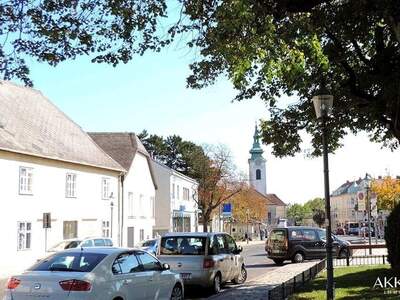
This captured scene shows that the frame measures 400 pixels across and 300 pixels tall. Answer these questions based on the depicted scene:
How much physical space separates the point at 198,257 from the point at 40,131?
854 inches

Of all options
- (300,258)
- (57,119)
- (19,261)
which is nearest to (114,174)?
(57,119)

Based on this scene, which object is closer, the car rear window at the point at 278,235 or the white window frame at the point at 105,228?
the car rear window at the point at 278,235

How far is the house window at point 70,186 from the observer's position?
35500 mm

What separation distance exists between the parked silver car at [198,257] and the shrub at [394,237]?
475 centimetres

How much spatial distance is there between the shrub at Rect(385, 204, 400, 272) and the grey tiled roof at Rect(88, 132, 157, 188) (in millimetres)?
33135

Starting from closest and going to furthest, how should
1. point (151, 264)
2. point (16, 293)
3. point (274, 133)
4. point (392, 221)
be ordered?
point (16, 293)
point (151, 264)
point (392, 221)
point (274, 133)

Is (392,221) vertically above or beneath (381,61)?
beneath

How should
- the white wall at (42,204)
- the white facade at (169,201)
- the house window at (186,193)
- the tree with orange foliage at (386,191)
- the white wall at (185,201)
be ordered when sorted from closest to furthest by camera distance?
the white wall at (42,204) < the white facade at (169,201) < the white wall at (185,201) < the house window at (186,193) < the tree with orange foliage at (386,191)

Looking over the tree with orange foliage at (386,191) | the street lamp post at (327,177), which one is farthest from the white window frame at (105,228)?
the tree with orange foliage at (386,191)

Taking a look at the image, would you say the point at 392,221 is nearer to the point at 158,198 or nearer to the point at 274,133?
the point at 274,133

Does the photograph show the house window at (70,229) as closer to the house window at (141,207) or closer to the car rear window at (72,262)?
the house window at (141,207)

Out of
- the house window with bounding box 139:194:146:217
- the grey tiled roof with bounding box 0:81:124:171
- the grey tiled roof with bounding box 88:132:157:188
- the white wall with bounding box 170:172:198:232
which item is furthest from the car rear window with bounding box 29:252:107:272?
the white wall with bounding box 170:172:198:232

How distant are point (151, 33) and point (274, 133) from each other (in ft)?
31.1

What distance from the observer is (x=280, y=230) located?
30156mm
